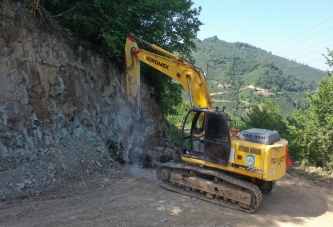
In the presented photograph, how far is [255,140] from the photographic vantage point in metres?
6.96

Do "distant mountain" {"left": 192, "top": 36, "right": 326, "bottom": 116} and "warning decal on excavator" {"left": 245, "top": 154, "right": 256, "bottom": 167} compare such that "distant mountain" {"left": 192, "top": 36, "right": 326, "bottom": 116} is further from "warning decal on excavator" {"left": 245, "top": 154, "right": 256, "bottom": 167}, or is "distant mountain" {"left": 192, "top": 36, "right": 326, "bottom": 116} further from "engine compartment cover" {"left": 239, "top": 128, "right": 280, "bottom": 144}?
"warning decal on excavator" {"left": 245, "top": 154, "right": 256, "bottom": 167}

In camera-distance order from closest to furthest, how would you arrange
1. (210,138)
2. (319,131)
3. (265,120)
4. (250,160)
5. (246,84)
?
(250,160) < (210,138) < (319,131) < (265,120) < (246,84)

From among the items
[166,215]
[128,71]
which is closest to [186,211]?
[166,215]

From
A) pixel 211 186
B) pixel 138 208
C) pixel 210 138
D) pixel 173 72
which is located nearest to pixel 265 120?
pixel 173 72

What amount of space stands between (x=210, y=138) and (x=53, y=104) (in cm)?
438

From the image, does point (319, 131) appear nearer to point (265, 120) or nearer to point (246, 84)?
point (265, 120)

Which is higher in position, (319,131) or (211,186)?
(319,131)

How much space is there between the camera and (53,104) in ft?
27.6

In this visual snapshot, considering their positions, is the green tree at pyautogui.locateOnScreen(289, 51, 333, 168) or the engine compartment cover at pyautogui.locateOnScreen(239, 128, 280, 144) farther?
the green tree at pyautogui.locateOnScreen(289, 51, 333, 168)

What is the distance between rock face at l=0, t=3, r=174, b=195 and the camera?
7.33 metres

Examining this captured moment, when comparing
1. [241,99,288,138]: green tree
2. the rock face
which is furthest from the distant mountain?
the rock face

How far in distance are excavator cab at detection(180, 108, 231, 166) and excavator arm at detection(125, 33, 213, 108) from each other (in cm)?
57

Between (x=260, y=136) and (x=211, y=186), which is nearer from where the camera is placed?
(x=260, y=136)

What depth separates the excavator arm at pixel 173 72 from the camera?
805cm
